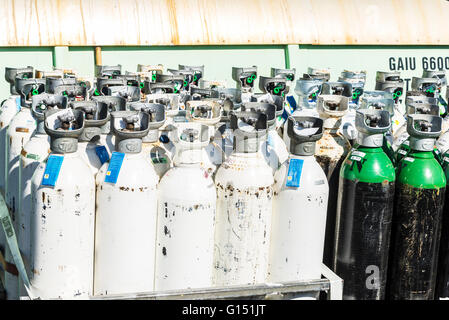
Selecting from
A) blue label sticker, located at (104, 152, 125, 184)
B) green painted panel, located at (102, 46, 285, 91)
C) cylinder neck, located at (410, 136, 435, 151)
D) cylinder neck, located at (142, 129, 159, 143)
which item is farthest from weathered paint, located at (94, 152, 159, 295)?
green painted panel, located at (102, 46, 285, 91)

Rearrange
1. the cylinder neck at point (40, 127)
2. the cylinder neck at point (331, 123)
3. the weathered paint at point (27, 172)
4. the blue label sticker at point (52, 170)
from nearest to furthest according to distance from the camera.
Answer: the blue label sticker at point (52, 170) < the weathered paint at point (27, 172) < the cylinder neck at point (40, 127) < the cylinder neck at point (331, 123)

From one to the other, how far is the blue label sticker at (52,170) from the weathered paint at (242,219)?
0.74 m

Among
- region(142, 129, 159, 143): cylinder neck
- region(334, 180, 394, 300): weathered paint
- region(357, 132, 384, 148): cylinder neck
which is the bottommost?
region(334, 180, 394, 300): weathered paint

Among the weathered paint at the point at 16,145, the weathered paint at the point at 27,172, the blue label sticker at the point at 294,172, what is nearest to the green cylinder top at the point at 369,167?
the blue label sticker at the point at 294,172

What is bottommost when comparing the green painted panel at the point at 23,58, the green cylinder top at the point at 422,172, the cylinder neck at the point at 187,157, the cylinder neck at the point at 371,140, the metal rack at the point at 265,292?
the metal rack at the point at 265,292

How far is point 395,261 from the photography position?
3.29 m

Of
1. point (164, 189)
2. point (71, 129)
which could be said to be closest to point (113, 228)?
point (164, 189)

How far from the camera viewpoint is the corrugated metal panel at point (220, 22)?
7516 mm

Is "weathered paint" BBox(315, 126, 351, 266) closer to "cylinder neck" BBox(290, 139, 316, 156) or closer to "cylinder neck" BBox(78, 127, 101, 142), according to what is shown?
"cylinder neck" BBox(290, 139, 316, 156)

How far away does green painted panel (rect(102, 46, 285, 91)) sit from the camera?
7930 millimetres

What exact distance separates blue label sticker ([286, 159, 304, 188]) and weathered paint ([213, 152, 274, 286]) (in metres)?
0.09

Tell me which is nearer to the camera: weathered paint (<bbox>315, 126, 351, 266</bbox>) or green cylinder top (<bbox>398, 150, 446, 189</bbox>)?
green cylinder top (<bbox>398, 150, 446, 189</bbox>)

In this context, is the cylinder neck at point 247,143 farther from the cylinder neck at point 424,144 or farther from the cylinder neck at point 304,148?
the cylinder neck at point 424,144

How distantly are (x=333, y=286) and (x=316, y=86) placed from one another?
5.44 ft
